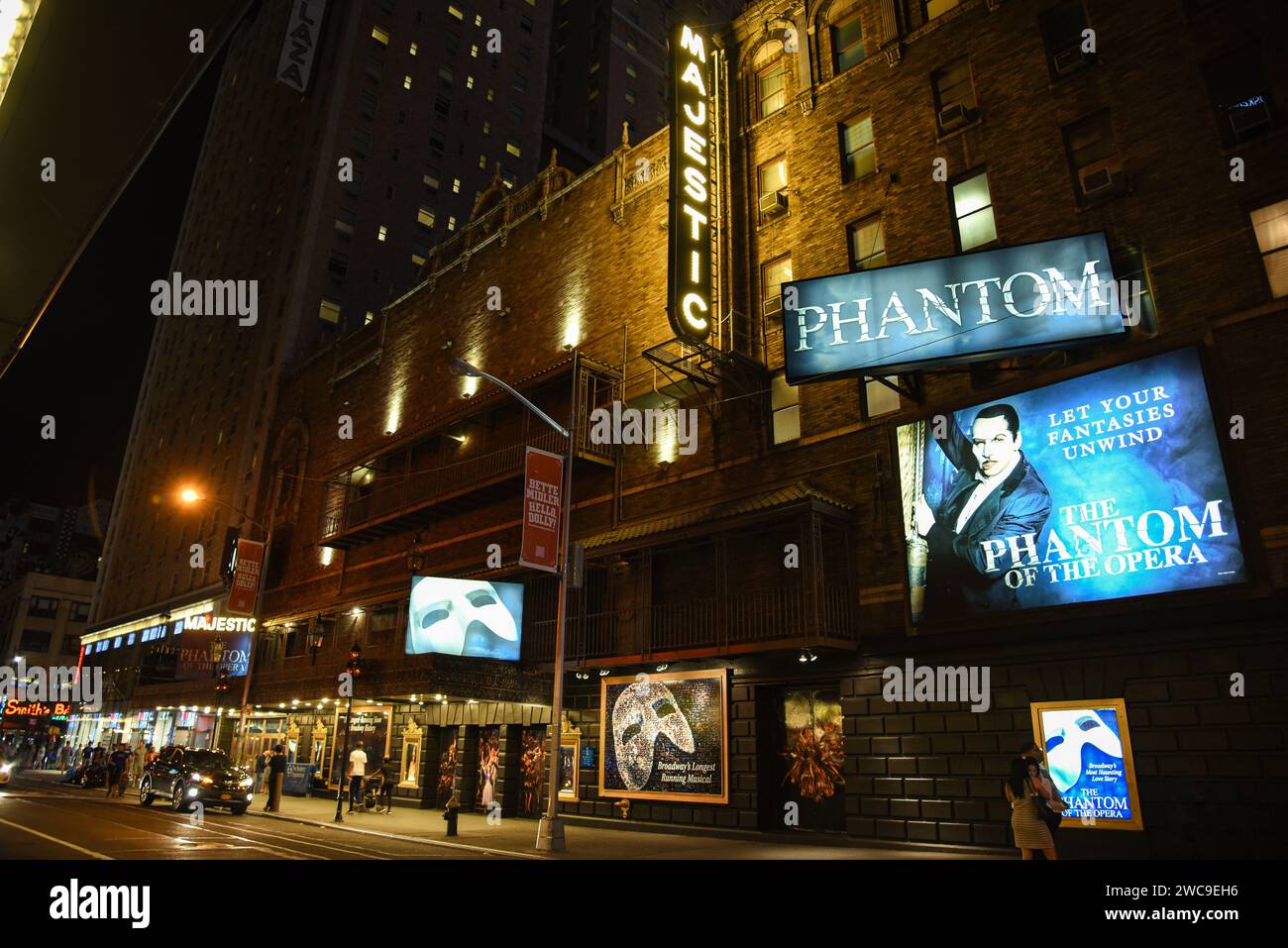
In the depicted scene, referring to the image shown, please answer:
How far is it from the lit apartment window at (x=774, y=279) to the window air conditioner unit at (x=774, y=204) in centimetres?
143

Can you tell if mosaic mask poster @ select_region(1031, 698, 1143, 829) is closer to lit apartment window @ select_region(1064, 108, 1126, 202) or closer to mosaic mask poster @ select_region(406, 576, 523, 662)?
lit apartment window @ select_region(1064, 108, 1126, 202)

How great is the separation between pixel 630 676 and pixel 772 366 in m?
9.43

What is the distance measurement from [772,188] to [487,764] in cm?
2041

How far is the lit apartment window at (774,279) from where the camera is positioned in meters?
22.2

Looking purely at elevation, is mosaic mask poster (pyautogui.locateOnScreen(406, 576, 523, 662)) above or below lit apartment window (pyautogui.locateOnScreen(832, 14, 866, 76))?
below

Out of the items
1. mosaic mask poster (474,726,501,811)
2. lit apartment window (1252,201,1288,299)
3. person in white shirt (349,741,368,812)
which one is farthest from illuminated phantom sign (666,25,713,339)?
person in white shirt (349,741,368,812)

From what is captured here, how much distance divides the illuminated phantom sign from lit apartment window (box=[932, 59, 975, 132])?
649 cm

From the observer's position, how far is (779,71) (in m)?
24.3

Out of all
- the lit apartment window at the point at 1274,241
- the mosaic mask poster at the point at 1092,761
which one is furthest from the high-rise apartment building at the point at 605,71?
the mosaic mask poster at the point at 1092,761

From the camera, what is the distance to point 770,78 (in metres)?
24.6

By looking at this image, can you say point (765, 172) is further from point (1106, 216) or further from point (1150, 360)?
point (1150, 360)

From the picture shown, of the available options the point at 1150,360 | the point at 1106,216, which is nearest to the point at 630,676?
the point at 1150,360

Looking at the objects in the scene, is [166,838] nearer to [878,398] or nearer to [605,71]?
[878,398]

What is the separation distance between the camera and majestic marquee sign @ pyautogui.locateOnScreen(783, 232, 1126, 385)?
1539 centimetres
